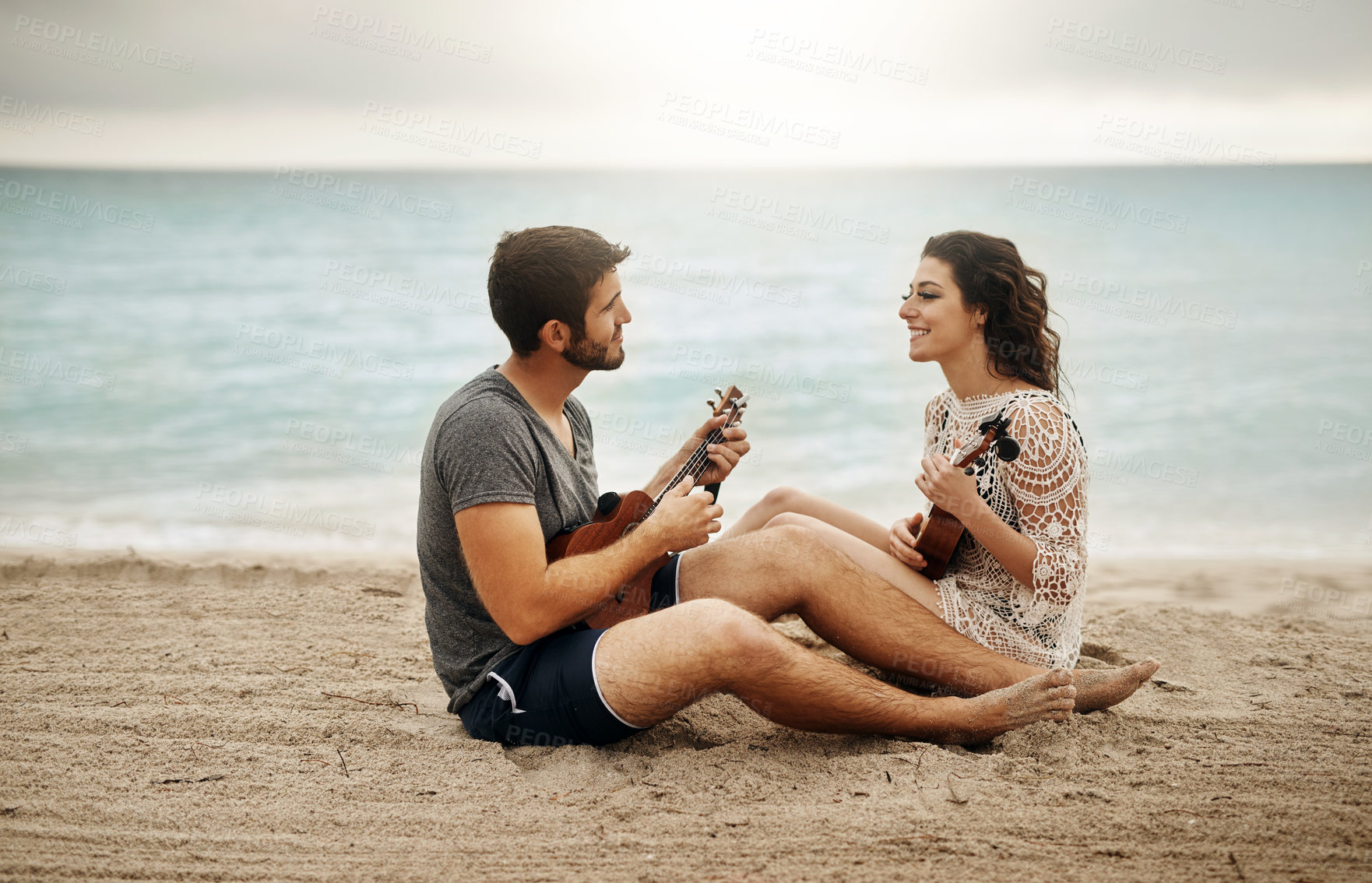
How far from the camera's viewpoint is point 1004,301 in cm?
351

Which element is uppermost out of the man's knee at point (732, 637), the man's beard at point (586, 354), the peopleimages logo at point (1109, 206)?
the peopleimages logo at point (1109, 206)

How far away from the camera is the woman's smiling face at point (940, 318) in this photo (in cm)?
354

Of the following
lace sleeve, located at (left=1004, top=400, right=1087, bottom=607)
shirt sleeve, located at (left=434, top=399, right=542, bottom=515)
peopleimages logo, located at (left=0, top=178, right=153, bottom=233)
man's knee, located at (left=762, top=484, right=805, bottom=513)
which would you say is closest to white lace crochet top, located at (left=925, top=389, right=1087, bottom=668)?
lace sleeve, located at (left=1004, top=400, right=1087, bottom=607)

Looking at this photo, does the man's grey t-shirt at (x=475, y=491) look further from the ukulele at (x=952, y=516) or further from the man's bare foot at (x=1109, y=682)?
the man's bare foot at (x=1109, y=682)

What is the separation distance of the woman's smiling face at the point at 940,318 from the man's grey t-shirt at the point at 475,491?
1.42 meters

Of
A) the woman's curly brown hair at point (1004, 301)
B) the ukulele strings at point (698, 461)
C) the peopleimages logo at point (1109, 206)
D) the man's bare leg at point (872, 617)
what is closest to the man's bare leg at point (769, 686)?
the man's bare leg at point (872, 617)

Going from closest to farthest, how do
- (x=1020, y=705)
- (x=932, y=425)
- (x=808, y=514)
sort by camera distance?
1. (x=1020, y=705)
2. (x=932, y=425)
3. (x=808, y=514)

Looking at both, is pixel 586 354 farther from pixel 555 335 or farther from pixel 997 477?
pixel 997 477

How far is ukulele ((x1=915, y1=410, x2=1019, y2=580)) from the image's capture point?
3236 mm

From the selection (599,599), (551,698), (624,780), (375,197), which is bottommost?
(624,780)

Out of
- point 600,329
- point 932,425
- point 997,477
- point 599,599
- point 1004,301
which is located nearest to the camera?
point 599,599

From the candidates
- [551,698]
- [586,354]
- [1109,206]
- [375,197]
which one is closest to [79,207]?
[375,197]

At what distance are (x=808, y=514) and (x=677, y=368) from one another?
9.94 metres

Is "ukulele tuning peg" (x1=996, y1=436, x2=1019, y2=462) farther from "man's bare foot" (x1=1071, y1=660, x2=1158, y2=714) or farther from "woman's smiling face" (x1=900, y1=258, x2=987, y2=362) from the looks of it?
"man's bare foot" (x1=1071, y1=660, x2=1158, y2=714)
